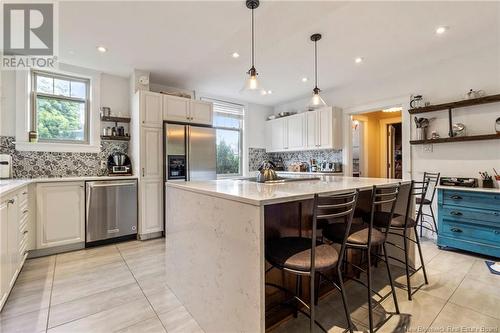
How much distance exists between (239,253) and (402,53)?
3.51 meters

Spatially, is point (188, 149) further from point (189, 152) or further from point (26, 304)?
point (26, 304)

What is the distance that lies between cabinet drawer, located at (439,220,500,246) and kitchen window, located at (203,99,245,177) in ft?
12.8

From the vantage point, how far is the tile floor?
172 centimetres

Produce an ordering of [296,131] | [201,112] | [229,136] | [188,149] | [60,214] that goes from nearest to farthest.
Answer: [60,214] → [188,149] → [201,112] → [296,131] → [229,136]

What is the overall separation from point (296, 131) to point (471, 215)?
3232 mm

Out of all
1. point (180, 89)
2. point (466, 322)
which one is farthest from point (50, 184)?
point (466, 322)

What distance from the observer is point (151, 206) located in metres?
3.75

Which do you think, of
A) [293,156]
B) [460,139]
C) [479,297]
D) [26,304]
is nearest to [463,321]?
[479,297]

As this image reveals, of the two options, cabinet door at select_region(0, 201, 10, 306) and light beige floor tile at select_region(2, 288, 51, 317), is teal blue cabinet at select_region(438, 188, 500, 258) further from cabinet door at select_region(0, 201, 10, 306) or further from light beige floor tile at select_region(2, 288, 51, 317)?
cabinet door at select_region(0, 201, 10, 306)

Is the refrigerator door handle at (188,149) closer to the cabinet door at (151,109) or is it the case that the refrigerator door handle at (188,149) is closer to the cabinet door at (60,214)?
the cabinet door at (151,109)

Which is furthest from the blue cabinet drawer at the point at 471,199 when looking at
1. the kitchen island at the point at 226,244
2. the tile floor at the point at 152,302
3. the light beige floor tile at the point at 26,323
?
the light beige floor tile at the point at 26,323

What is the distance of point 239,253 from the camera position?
136 cm

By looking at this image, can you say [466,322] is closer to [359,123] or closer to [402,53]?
[402,53]

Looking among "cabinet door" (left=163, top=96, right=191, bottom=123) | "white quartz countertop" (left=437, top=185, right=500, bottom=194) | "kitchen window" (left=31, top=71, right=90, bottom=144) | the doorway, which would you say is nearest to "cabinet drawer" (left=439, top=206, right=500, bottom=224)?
"white quartz countertop" (left=437, top=185, right=500, bottom=194)
